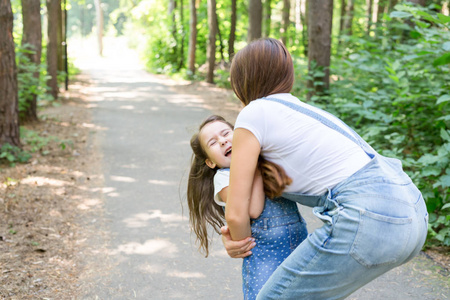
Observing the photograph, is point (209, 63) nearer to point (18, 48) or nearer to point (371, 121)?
point (18, 48)

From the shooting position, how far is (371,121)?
8.26 meters

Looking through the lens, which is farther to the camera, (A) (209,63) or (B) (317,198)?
(A) (209,63)

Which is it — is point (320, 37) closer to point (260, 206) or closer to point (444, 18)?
point (444, 18)

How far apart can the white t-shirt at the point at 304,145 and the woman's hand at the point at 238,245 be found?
415 mm

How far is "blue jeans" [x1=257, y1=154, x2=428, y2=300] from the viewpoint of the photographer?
5.72 feet

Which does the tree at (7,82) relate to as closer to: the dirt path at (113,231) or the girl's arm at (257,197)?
the dirt path at (113,231)

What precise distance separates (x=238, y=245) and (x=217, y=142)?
52 cm

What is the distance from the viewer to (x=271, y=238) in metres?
2.21

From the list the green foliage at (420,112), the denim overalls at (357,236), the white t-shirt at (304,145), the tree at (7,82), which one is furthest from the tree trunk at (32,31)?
the denim overalls at (357,236)

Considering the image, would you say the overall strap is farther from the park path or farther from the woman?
the park path

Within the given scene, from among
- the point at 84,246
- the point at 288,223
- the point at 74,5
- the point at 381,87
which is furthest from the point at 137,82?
the point at 74,5

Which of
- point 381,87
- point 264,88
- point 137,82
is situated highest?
point 264,88

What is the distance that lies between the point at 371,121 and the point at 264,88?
6617mm

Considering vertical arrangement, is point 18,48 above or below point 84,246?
above
